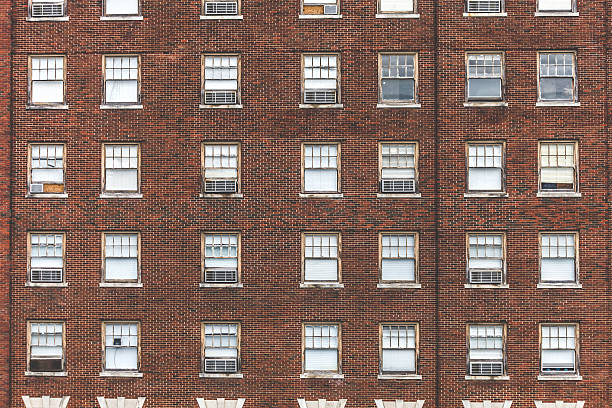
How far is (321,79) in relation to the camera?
19828 millimetres

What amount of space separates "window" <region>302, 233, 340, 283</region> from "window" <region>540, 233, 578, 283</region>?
7.17 m

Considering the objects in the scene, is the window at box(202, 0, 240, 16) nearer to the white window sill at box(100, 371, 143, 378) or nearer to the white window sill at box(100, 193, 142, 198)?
the white window sill at box(100, 193, 142, 198)

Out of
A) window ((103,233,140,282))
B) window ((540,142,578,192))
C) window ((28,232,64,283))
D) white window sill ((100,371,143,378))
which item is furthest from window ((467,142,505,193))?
window ((28,232,64,283))

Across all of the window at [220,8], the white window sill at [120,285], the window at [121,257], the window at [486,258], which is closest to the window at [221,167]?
the window at [121,257]

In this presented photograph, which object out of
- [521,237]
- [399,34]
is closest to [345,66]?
[399,34]

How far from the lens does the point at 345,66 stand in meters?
19.7

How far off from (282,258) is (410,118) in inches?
263

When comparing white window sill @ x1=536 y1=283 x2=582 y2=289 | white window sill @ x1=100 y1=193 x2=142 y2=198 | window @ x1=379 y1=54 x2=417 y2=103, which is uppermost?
window @ x1=379 y1=54 x2=417 y2=103

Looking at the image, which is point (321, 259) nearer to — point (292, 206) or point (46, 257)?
point (292, 206)

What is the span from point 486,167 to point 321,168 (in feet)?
19.0

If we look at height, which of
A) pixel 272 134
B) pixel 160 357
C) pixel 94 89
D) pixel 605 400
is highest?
pixel 94 89

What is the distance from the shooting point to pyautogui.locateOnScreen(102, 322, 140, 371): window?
19.6m

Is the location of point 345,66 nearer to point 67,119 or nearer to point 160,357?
point 67,119

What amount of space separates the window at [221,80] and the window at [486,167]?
8.57 metres
